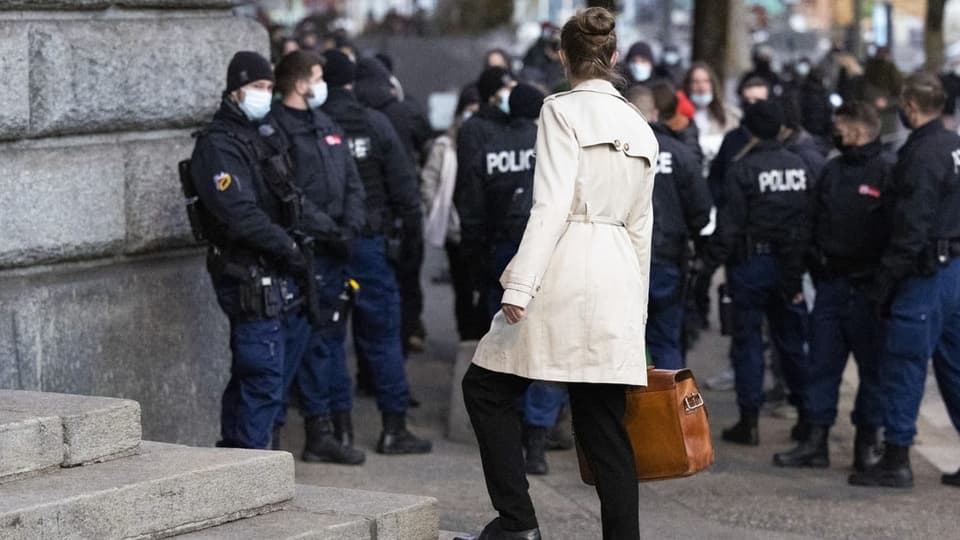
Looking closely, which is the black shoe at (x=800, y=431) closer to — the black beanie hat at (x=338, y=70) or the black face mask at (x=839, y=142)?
the black face mask at (x=839, y=142)

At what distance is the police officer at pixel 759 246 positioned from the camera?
927 cm

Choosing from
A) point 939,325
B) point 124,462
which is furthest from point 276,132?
point 939,325

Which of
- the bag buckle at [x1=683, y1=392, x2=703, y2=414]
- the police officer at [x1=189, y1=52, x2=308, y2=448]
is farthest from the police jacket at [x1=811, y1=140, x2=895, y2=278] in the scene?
the bag buckle at [x1=683, y1=392, x2=703, y2=414]

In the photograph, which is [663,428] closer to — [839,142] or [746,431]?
[839,142]

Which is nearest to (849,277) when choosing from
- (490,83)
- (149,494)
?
(490,83)

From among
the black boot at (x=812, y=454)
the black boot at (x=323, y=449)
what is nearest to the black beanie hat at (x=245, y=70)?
the black boot at (x=323, y=449)

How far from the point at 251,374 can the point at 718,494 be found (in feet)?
6.90

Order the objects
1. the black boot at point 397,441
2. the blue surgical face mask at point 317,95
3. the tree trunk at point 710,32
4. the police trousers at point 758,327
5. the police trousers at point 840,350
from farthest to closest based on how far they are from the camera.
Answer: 1. the tree trunk at point 710,32
2. the police trousers at point 758,327
3. the black boot at point 397,441
4. the police trousers at point 840,350
5. the blue surgical face mask at point 317,95

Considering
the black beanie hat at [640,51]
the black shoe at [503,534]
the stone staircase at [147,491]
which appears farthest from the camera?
the black beanie hat at [640,51]

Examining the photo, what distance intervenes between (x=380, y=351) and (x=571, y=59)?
349cm

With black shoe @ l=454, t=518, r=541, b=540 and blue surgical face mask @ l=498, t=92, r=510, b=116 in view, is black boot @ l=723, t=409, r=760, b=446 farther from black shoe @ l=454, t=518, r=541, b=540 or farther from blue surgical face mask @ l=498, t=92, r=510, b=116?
black shoe @ l=454, t=518, r=541, b=540

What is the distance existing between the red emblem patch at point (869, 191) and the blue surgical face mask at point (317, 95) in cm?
247

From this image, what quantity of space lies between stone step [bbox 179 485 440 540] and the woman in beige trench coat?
31 cm

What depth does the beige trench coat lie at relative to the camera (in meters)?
5.51
